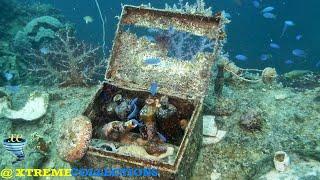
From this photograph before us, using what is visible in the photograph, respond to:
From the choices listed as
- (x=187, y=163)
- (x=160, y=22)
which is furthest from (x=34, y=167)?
(x=160, y=22)

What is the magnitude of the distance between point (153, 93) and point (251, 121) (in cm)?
199

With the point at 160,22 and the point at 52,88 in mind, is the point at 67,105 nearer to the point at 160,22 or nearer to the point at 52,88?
the point at 52,88

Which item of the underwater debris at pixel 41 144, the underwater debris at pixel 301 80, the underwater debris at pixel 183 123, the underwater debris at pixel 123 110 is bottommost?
the underwater debris at pixel 41 144

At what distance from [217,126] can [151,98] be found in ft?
5.53

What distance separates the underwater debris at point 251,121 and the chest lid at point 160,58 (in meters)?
1.48

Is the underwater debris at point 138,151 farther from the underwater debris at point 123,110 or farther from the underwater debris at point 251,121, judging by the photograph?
the underwater debris at point 251,121

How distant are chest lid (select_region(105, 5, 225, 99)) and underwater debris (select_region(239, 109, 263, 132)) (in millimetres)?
1481

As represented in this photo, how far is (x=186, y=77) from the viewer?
509 cm

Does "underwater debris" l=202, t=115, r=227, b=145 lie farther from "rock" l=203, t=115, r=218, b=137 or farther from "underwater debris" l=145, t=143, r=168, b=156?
"underwater debris" l=145, t=143, r=168, b=156

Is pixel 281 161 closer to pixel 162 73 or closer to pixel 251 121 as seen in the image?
pixel 251 121

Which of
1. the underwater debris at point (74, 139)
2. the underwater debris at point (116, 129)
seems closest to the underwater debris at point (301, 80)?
the underwater debris at point (116, 129)

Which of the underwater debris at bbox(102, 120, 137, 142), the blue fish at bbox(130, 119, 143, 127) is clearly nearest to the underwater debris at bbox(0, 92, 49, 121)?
the underwater debris at bbox(102, 120, 137, 142)

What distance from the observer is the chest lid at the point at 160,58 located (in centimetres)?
498

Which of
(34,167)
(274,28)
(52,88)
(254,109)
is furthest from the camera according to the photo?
(274,28)
